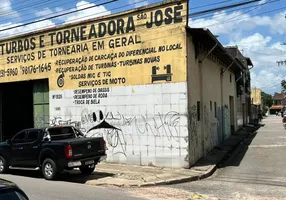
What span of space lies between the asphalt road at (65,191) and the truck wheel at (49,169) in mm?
214

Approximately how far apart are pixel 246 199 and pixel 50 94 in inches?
412

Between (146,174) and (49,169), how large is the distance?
3.08 metres

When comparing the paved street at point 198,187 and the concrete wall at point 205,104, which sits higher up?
the concrete wall at point 205,104

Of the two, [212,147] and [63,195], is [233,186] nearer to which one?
[63,195]

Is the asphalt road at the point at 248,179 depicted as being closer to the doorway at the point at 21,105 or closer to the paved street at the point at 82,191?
the paved street at the point at 82,191

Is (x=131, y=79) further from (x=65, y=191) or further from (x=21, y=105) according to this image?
(x=21, y=105)

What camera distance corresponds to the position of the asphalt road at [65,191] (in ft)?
28.5

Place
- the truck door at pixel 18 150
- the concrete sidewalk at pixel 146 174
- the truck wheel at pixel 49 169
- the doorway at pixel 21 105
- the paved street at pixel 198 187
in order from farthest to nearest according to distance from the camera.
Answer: the doorway at pixel 21 105
the truck door at pixel 18 150
the truck wheel at pixel 49 169
the concrete sidewalk at pixel 146 174
the paved street at pixel 198 187

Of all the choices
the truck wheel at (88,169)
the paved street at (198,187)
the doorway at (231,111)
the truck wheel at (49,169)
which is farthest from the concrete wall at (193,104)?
Answer: the doorway at (231,111)

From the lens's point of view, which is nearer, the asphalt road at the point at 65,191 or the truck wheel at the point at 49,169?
the asphalt road at the point at 65,191

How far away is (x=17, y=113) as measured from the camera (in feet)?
68.3

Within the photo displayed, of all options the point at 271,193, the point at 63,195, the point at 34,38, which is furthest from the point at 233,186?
the point at 34,38

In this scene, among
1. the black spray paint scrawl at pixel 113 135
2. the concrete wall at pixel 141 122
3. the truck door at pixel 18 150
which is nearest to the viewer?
the truck door at pixel 18 150

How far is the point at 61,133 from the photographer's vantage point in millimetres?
12219
